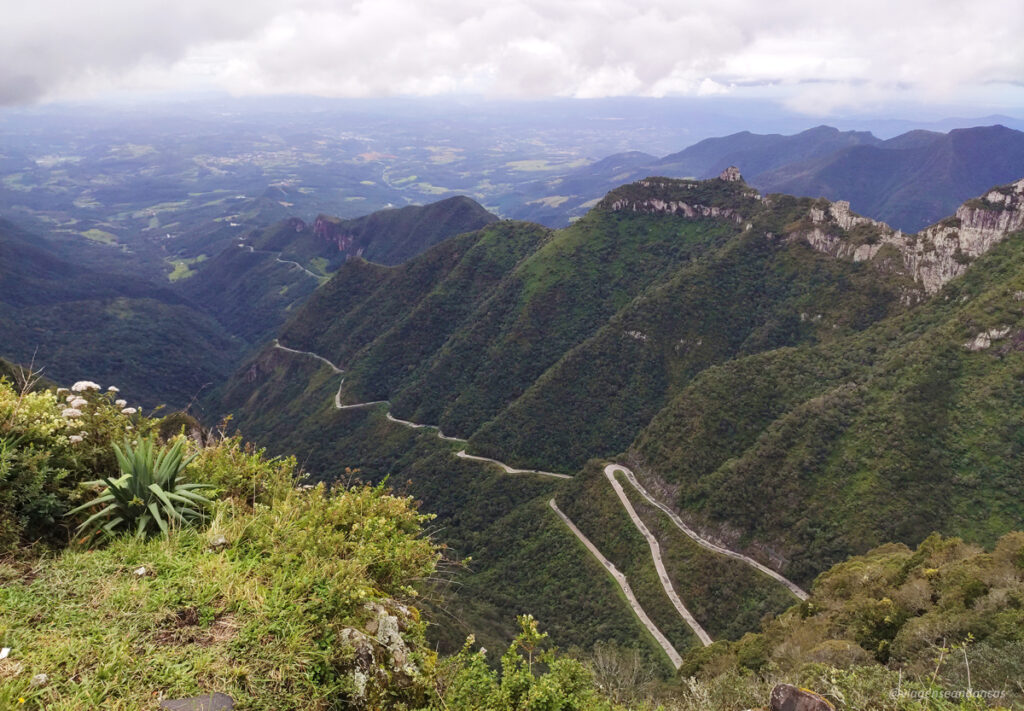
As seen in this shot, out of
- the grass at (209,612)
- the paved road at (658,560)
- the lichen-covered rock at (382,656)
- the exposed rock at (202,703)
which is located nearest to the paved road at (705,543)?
the paved road at (658,560)

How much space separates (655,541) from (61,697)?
61112mm

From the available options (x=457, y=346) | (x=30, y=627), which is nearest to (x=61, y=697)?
(x=30, y=627)

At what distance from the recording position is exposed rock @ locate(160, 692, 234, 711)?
5.37 m

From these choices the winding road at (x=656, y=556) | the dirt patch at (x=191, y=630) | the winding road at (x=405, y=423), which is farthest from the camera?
the winding road at (x=405, y=423)

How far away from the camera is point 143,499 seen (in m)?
7.70

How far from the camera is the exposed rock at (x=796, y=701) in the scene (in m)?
8.05

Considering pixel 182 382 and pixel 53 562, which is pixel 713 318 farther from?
pixel 182 382

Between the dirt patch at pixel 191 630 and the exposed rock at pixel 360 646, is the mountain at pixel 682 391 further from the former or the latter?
the dirt patch at pixel 191 630

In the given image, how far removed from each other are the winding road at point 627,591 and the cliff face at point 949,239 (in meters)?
58.2

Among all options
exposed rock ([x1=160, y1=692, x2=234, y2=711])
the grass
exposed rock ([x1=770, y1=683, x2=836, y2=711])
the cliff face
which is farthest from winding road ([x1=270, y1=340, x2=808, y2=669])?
exposed rock ([x1=160, y1=692, x2=234, y2=711])

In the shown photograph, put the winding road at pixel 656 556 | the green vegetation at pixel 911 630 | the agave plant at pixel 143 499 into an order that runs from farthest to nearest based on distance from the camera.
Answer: the winding road at pixel 656 556 → the green vegetation at pixel 911 630 → the agave plant at pixel 143 499

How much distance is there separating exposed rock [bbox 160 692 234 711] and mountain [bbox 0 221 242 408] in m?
153

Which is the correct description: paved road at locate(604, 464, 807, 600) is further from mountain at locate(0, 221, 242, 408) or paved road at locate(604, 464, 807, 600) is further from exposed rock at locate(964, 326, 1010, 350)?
mountain at locate(0, 221, 242, 408)

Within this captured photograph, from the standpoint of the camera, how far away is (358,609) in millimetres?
6918
